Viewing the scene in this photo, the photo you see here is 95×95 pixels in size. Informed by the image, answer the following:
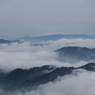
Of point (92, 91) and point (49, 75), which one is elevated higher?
point (49, 75)

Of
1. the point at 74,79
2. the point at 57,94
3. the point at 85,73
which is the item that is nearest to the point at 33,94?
the point at 57,94

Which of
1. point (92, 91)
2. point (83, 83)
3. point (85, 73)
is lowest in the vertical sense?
point (92, 91)

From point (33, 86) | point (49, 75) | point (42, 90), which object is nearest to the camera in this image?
point (42, 90)

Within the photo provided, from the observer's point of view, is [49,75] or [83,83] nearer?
[83,83]

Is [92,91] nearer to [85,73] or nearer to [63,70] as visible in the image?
[85,73]

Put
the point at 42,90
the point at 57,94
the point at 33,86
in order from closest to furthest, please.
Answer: the point at 57,94, the point at 42,90, the point at 33,86

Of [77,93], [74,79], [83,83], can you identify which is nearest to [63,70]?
[74,79]

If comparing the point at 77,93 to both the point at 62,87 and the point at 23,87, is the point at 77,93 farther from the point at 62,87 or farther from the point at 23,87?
the point at 23,87

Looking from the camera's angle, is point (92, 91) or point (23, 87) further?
point (23, 87)

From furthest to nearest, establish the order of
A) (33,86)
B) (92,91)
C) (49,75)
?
1. (49,75)
2. (33,86)
3. (92,91)
